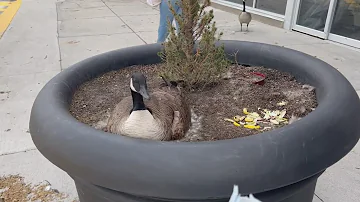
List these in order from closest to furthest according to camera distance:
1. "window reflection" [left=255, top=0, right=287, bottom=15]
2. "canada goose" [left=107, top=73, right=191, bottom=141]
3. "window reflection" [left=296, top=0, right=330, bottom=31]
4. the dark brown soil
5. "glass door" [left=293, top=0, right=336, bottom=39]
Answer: "canada goose" [left=107, top=73, right=191, bottom=141] < the dark brown soil < "glass door" [left=293, top=0, right=336, bottom=39] < "window reflection" [left=296, top=0, right=330, bottom=31] < "window reflection" [left=255, top=0, right=287, bottom=15]

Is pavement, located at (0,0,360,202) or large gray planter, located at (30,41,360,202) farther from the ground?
large gray planter, located at (30,41,360,202)

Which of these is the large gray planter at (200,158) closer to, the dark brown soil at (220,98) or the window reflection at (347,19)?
the dark brown soil at (220,98)

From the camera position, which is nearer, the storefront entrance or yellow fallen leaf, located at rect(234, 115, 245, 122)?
yellow fallen leaf, located at rect(234, 115, 245, 122)

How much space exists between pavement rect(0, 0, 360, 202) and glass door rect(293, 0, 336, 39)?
159 millimetres

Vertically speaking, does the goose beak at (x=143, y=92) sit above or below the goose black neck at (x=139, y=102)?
above

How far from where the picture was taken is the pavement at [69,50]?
2721 mm

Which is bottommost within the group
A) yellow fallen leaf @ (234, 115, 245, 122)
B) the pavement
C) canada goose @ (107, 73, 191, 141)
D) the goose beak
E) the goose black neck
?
the pavement

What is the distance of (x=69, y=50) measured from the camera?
5.76 m

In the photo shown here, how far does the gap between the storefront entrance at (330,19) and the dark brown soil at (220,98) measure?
3.89 m

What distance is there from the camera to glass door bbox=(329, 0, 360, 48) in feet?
17.9

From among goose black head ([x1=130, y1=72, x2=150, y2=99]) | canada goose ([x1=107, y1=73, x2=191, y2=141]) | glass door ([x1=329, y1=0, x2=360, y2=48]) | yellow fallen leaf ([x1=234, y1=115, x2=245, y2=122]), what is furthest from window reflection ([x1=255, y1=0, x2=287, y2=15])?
goose black head ([x1=130, y1=72, x2=150, y2=99])

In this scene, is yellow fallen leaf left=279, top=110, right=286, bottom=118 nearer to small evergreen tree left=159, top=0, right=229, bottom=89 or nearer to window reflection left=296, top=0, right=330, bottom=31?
small evergreen tree left=159, top=0, right=229, bottom=89

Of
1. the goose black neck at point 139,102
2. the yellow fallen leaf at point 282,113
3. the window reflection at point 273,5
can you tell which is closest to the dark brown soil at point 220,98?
the yellow fallen leaf at point 282,113

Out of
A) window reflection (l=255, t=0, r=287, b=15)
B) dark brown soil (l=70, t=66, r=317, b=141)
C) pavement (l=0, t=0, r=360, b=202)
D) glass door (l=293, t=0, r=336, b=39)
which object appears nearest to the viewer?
dark brown soil (l=70, t=66, r=317, b=141)
